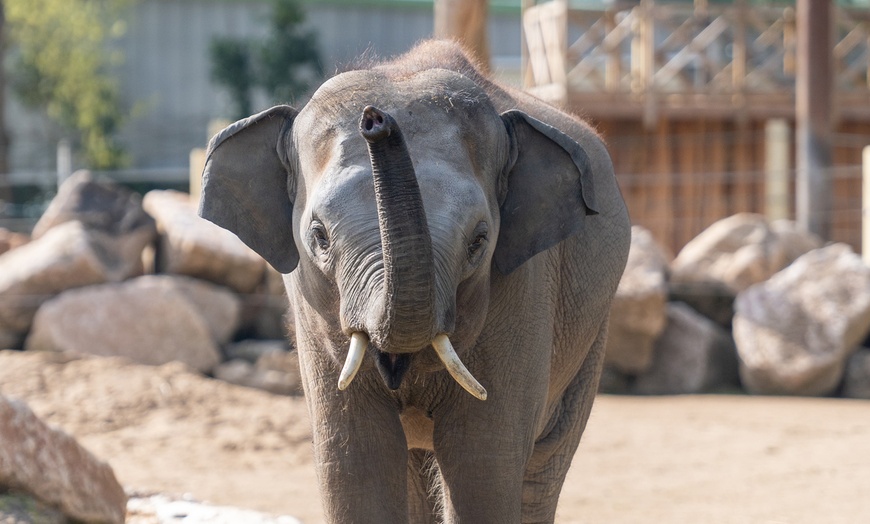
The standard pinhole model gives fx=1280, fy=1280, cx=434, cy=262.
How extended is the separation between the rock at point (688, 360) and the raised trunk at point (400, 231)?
7.43 m

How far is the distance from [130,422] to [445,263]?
18.3ft

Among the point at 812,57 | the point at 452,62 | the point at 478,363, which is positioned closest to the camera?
the point at 478,363

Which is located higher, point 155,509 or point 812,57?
point 812,57

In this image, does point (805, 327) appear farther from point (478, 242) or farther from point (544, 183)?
point (478, 242)

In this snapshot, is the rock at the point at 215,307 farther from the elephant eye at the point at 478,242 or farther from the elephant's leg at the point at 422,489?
the elephant eye at the point at 478,242

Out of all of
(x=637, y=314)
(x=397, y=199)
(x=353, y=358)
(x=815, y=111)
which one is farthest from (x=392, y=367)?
(x=815, y=111)

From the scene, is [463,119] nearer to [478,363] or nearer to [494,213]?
[494,213]

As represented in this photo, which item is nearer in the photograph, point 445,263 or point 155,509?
point 445,263

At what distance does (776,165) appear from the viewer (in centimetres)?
1362

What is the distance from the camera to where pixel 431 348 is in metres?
2.76

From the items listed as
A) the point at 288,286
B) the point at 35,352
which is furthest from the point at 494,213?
the point at 35,352

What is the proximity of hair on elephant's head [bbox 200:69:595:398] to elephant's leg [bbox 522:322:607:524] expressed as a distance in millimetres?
1056

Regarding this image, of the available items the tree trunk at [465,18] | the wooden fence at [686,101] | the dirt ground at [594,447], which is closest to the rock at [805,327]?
the dirt ground at [594,447]

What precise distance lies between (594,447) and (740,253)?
320 centimetres
